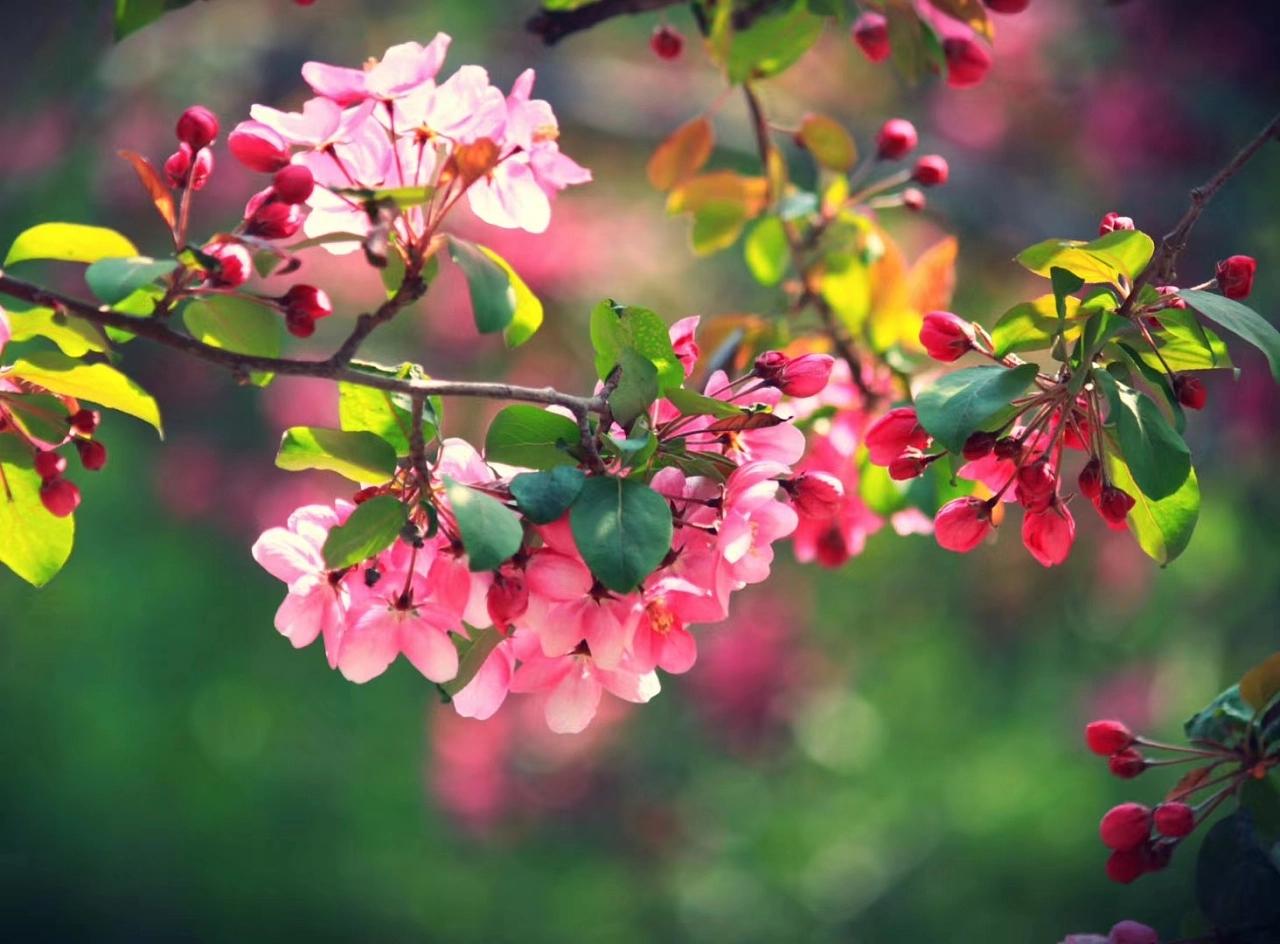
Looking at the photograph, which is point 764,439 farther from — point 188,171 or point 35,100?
point 35,100

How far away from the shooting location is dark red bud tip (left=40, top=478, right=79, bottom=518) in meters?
0.81

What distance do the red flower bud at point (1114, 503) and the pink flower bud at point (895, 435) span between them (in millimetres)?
105

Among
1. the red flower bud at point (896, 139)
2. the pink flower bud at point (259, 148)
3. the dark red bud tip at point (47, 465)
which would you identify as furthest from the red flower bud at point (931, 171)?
the dark red bud tip at point (47, 465)

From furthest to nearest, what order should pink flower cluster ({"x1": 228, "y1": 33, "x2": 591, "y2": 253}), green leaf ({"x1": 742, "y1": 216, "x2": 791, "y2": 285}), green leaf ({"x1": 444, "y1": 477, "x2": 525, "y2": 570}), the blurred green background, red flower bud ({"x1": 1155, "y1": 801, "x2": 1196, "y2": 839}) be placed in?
1. the blurred green background
2. green leaf ({"x1": 742, "y1": 216, "x2": 791, "y2": 285})
3. red flower bud ({"x1": 1155, "y1": 801, "x2": 1196, "y2": 839})
4. pink flower cluster ({"x1": 228, "y1": 33, "x2": 591, "y2": 253})
5. green leaf ({"x1": 444, "y1": 477, "x2": 525, "y2": 570})

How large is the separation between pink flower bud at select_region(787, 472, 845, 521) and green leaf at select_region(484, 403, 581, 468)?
128mm

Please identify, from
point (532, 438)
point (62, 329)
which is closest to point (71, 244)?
point (62, 329)

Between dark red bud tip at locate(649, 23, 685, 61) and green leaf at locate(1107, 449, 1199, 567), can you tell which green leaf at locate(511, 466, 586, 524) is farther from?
dark red bud tip at locate(649, 23, 685, 61)

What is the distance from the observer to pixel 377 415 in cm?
80

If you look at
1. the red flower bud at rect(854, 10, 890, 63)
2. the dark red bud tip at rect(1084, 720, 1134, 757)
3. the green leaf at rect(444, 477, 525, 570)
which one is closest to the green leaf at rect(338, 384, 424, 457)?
the green leaf at rect(444, 477, 525, 570)

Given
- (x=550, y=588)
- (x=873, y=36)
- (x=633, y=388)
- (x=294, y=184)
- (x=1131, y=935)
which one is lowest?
(x=1131, y=935)

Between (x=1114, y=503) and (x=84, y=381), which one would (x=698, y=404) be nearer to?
(x=1114, y=503)

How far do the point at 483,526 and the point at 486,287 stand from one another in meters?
0.13

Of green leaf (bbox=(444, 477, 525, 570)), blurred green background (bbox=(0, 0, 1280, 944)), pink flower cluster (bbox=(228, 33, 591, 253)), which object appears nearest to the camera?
green leaf (bbox=(444, 477, 525, 570))

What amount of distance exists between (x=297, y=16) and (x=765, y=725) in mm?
1976
